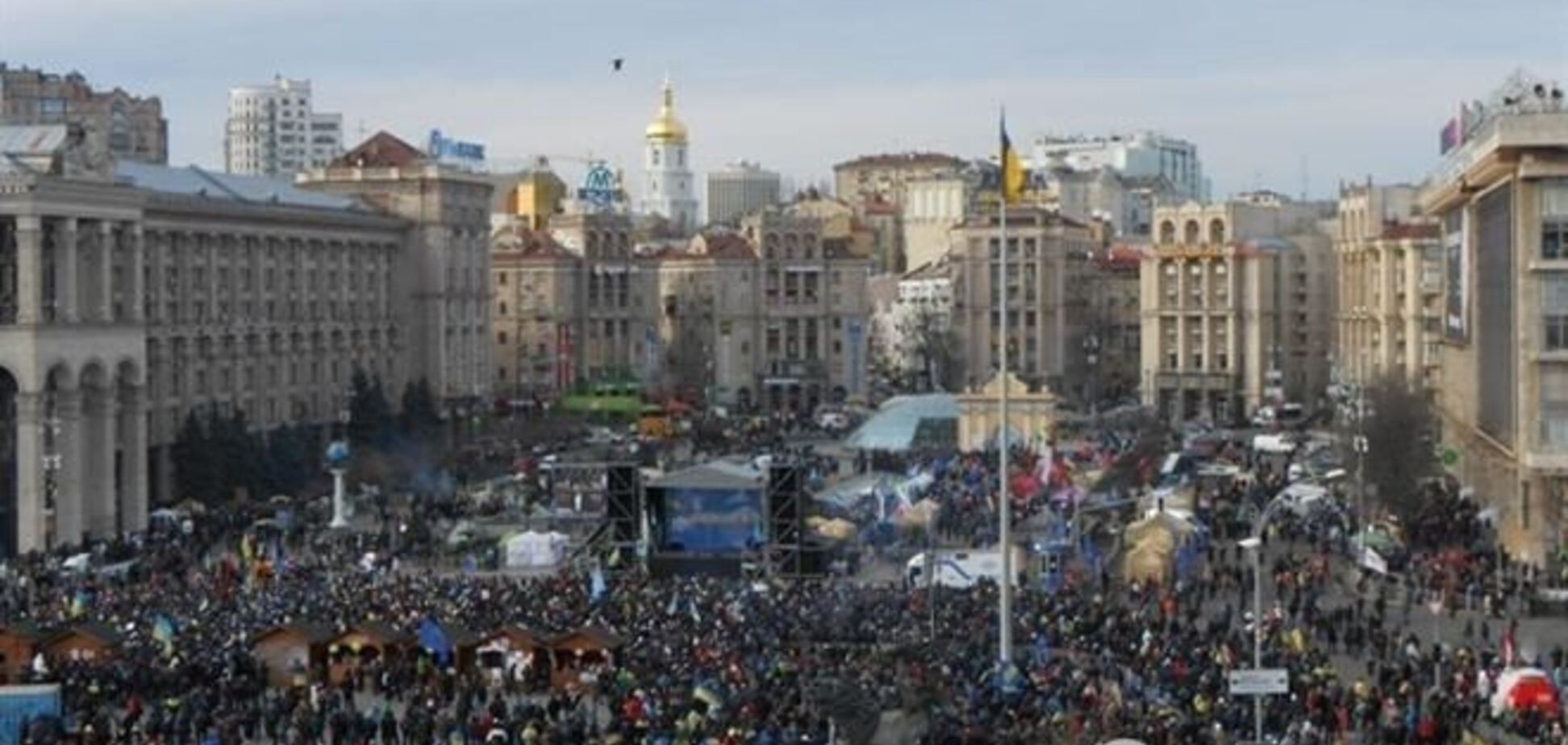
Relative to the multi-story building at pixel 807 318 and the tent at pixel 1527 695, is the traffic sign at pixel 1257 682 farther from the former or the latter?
the multi-story building at pixel 807 318

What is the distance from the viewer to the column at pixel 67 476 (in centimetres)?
5756

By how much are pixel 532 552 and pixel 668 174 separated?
445ft

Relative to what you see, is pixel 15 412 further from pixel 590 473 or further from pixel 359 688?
pixel 359 688

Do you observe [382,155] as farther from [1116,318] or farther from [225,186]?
[1116,318]

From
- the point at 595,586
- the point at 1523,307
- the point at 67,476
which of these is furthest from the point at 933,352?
the point at 595,586

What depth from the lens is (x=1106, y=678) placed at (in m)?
33.8

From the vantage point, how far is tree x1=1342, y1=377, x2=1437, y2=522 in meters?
59.1

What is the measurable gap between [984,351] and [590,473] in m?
40.1

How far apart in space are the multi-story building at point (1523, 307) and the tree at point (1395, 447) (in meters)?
1.97

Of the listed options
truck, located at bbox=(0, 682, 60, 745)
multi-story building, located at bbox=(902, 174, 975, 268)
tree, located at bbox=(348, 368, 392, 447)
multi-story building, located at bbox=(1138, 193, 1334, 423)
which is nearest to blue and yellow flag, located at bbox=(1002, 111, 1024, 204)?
truck, located at bbox=(0, 682, 60, 745)

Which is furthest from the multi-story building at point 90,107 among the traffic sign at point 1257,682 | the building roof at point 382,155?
the traffic sign at point 1257,682

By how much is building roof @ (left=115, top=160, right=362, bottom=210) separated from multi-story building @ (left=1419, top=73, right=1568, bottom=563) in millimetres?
32261

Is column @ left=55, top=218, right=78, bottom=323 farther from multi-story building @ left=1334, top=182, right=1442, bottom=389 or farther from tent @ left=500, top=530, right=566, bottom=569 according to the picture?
multi-story building @ left=1334, top=182, right=1442, bottom=389

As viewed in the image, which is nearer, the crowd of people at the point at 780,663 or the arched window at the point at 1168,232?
the crowd of people at the point at 780,663
